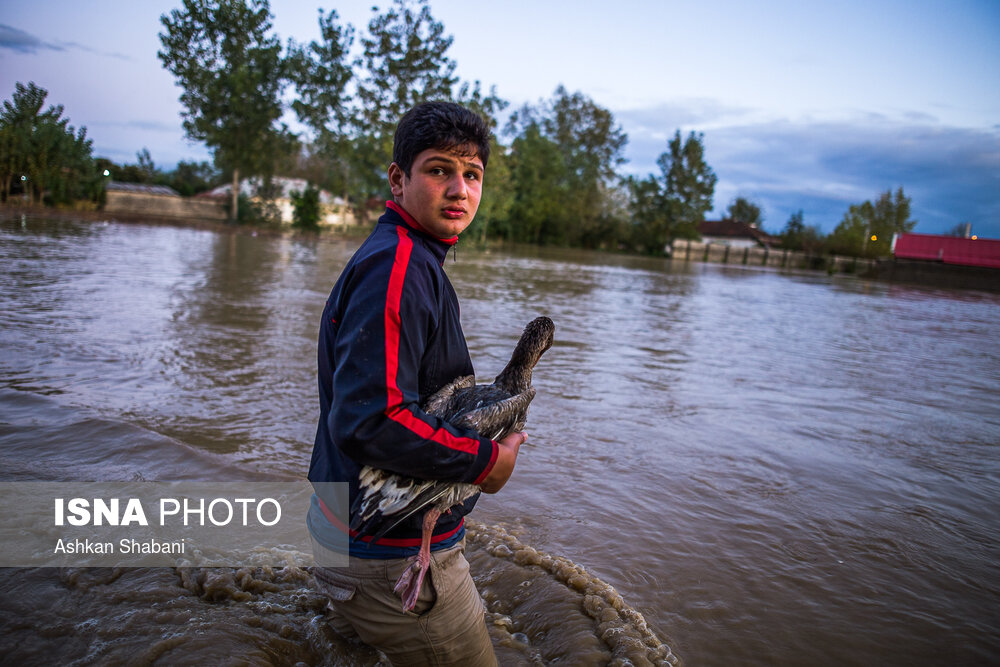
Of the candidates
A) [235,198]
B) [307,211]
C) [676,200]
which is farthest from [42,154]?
[676,200]

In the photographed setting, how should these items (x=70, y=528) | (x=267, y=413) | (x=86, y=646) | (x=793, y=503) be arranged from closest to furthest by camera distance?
(x=86, y=646) → (x=70, y=528) → (x=793, y=503) → (x=267, y=413)

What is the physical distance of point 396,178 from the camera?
201cm

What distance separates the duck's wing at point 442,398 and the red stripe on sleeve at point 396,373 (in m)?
0.19

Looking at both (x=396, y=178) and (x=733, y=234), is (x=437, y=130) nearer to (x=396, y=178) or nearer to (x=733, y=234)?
(x=396, y=178)

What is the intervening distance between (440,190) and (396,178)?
0.21 m

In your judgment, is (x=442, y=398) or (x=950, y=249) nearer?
(x=442, y=398)

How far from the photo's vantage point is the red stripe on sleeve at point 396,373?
5.21 feet

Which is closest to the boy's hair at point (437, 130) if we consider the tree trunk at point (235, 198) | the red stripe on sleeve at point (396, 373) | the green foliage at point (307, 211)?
the red stripe on sleeve at point (396, 373)

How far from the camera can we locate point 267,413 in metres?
5.69

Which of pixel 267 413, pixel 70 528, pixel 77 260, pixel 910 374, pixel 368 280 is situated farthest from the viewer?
pixel 77 260

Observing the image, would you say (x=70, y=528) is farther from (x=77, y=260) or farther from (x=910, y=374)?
(x=77, y=260)

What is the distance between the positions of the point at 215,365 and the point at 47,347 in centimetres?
191

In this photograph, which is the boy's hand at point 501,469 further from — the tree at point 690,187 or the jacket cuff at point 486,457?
the tree at point 690,187

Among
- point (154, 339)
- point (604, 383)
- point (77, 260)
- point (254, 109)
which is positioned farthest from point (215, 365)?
point (254, 109)
